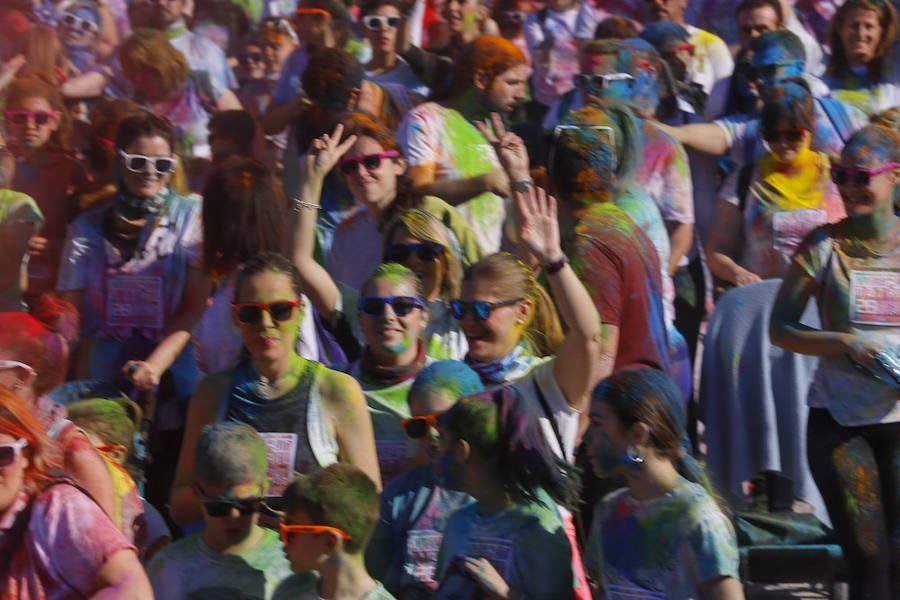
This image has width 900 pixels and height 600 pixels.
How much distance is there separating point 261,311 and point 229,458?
69 cm

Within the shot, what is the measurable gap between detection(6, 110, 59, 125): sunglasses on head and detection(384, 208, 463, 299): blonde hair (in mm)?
2127

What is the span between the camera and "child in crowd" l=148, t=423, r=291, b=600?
4.14 meters

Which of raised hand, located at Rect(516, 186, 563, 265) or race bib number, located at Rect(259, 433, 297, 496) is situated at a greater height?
raised hand, located at Rect(516, 186, 563, 265)

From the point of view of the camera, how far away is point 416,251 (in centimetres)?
551

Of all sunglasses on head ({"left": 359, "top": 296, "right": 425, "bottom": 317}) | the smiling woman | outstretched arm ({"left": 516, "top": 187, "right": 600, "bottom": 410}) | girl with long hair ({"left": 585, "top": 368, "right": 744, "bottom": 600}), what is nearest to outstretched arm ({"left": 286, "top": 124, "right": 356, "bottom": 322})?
sunglasses on head ({"left": 359, "top": 296, "right": 425, "bottom": 317})

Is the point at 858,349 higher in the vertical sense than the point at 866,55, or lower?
lower

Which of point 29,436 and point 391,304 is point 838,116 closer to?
point 391,304

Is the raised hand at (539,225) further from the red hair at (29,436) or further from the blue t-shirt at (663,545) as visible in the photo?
the red hair at (29,436)

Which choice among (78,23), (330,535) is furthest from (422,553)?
(78,23)

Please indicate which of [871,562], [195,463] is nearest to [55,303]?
[195,463]

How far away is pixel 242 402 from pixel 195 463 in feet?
1.60

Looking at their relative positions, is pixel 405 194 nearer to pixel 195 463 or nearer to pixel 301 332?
pixel 301 332

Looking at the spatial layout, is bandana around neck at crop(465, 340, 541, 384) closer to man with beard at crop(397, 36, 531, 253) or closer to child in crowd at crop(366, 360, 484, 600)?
child in crowd at crop(366, 360, 484, 600)

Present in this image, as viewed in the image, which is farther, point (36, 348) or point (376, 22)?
point (376, 22)
